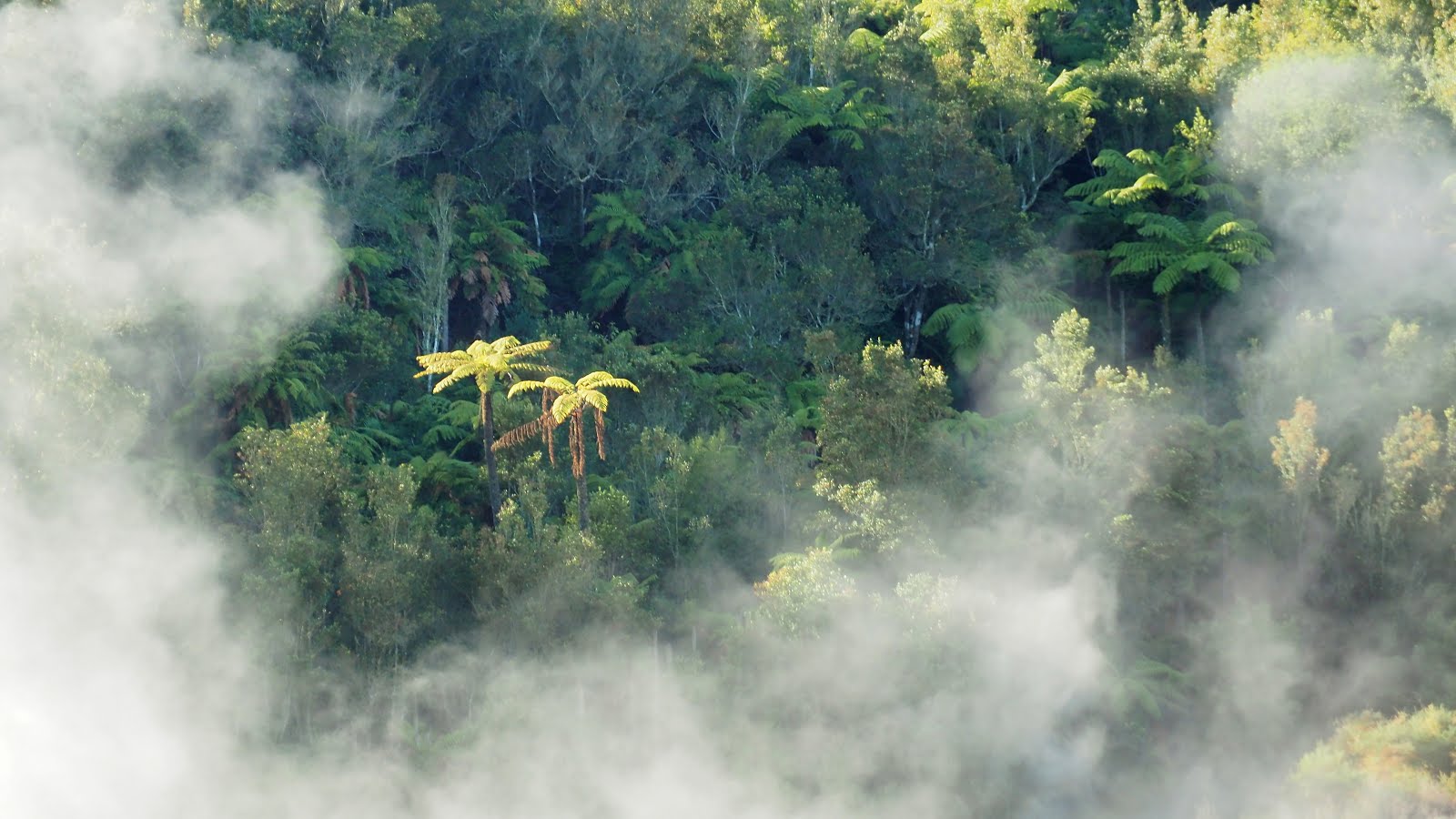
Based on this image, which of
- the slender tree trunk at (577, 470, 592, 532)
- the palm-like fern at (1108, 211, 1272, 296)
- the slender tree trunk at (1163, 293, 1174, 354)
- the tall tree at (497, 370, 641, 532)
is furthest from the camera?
the slender tree trunk at (1163, 293, 1174, 354)

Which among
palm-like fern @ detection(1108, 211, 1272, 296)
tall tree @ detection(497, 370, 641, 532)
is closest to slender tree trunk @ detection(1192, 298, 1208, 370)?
palm-like fern @ detection(1108, 211, 1272, 296)

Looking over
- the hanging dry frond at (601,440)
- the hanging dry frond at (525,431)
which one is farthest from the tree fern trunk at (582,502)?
the hanging dry frond at (525,431)

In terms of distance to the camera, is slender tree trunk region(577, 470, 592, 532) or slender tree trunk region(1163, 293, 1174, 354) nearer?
slender tree trunk region(577, 470, 592, 532)

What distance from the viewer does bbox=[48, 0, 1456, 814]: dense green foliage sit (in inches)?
920

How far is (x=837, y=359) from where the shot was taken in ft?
84.3

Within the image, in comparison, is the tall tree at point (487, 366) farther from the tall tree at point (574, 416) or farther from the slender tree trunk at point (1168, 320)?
the slender tree trunk at point (1168, 320)

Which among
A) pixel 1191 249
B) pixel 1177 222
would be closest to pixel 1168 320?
pixel 1191 249

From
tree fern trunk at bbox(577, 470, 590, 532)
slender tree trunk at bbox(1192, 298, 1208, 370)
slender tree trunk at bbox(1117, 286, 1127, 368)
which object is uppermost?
slender tree trunk at bbox(1117, 286, 1127, 368)

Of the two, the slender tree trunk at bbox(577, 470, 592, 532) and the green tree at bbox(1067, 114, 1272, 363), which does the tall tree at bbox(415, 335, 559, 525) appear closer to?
the slender tree trunk at bbox(577, 470, 592, 532)

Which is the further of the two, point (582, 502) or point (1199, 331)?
point (1199, 331)

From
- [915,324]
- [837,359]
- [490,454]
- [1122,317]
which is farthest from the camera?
[1122,317]

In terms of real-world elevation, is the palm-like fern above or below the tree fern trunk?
above

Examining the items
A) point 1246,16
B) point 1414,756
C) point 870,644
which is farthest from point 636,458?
point 1246,16

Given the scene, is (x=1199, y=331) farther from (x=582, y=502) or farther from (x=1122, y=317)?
(x=582, y=502)
